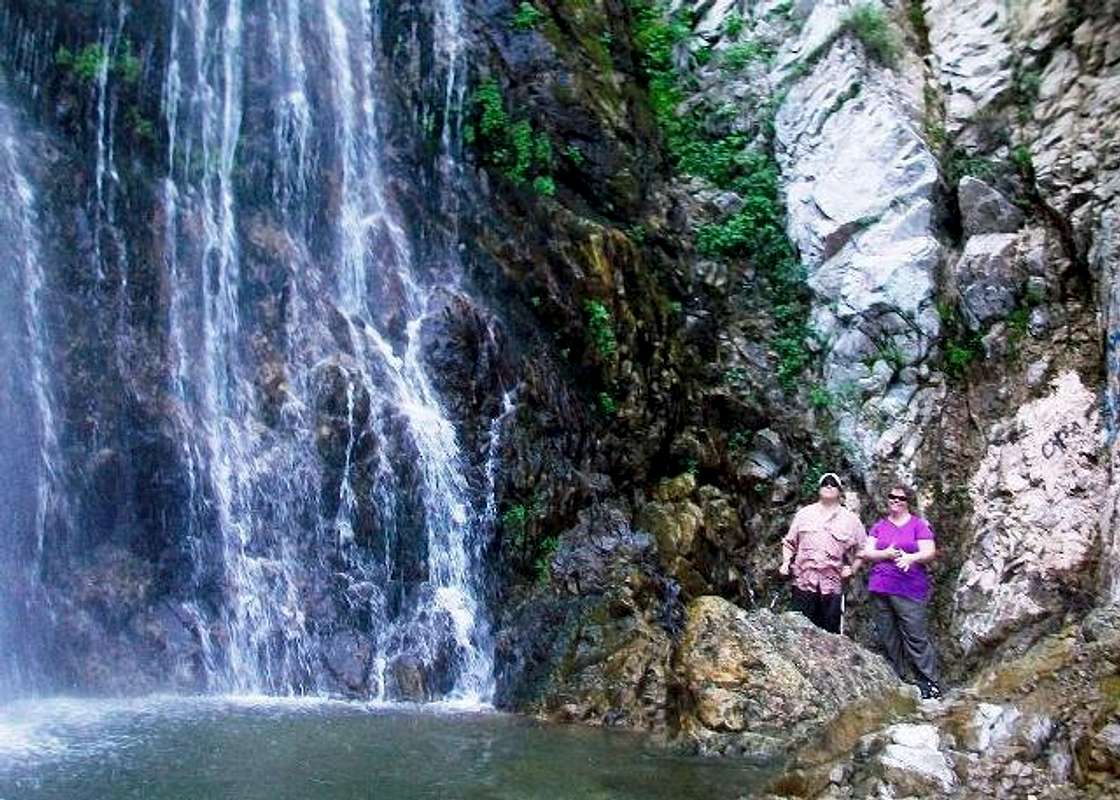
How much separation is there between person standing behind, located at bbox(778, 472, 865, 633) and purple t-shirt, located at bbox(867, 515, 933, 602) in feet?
0.51

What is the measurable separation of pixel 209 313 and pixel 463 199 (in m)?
2.96

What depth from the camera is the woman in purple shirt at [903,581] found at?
24.3ft

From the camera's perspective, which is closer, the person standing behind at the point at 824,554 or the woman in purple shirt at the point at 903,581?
the woman in purple shirt at the point at 903,581

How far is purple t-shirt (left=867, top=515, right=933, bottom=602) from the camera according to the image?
7.50 metres

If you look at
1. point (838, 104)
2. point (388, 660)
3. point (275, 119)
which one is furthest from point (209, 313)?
point (838, 104)

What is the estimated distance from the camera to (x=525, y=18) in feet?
42.3

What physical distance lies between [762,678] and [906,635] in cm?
110

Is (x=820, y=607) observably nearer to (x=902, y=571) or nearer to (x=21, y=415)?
(x=902, y=571)

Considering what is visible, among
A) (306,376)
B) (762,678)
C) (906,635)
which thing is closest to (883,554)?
(906,635)

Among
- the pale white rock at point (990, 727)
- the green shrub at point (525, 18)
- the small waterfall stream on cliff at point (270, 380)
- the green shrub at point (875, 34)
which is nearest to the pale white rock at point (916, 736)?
the pale white rock at point (990, 727)

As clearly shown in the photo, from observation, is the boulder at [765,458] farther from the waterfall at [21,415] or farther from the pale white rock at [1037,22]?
the waterfall at [21,415]

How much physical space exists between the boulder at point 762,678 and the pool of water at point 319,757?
34 centimetres

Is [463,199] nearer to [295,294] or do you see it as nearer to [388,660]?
[295,294]

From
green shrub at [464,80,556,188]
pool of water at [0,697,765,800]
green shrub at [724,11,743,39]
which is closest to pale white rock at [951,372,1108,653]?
pool of water at [0,697,765,800]
